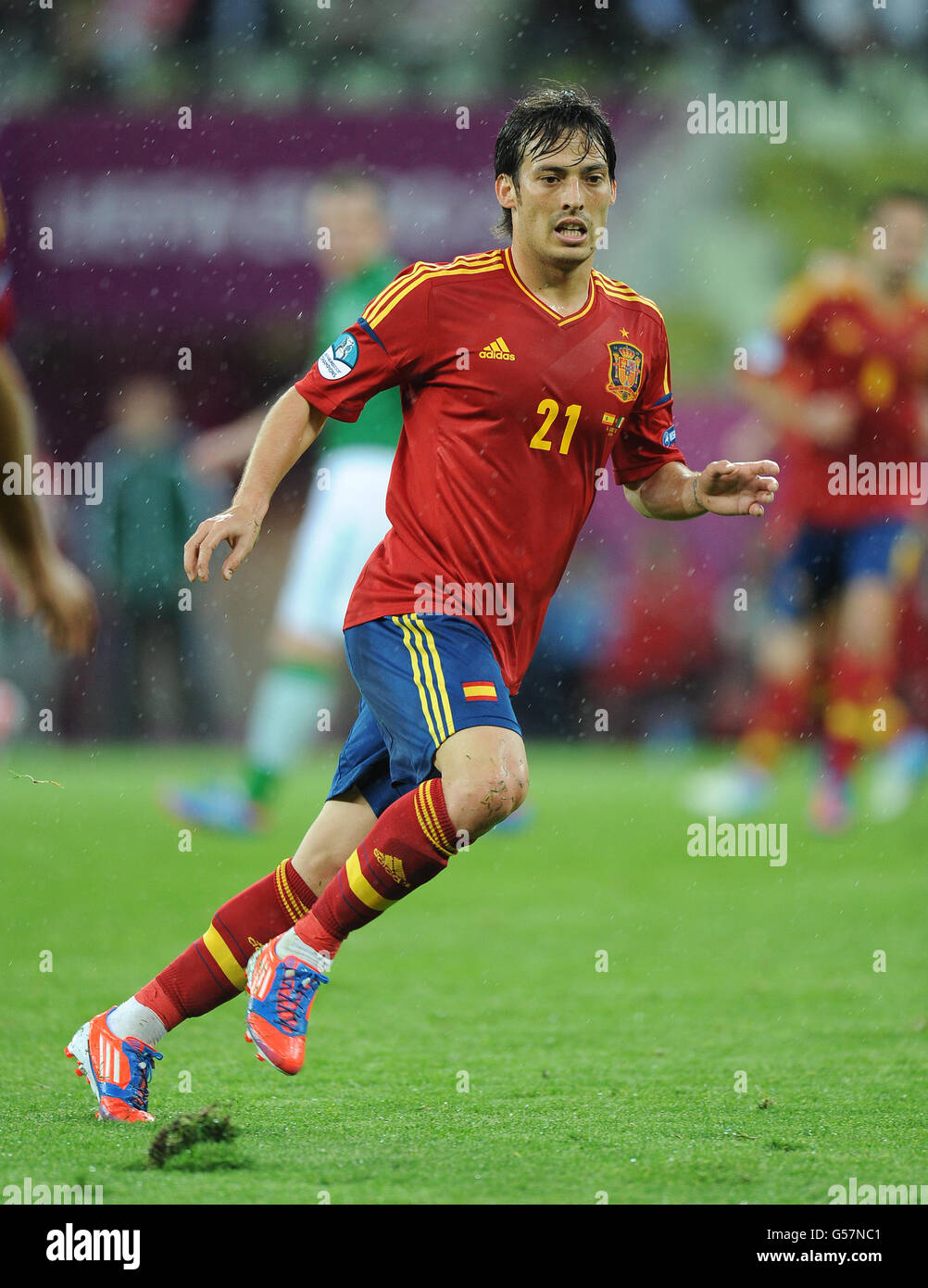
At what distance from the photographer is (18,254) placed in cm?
1434

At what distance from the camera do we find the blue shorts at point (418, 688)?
11.9 ft

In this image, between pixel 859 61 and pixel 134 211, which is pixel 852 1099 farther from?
pixel 859 61

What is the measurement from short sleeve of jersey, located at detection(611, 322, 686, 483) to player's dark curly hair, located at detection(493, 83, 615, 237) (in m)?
0.48

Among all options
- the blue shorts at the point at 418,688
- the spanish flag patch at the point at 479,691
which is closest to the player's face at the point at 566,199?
the blue shorts at the point at 418,688

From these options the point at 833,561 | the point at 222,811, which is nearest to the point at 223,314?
the point at 833,561

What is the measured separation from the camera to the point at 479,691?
3.65 m

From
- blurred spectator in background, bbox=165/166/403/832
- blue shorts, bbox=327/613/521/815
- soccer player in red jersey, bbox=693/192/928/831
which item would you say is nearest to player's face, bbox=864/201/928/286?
soccer player in red jersey, bbox=693/192/928/831

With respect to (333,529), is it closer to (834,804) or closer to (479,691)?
(834,804)

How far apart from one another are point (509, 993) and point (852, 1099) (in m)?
1.52

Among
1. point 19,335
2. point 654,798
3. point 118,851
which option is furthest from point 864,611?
point 19,335

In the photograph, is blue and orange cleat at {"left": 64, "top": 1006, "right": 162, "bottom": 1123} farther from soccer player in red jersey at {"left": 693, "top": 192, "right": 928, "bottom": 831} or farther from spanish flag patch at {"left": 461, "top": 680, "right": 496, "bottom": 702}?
soccer player in red jersey at {"left": 693, "top": 192, "right": 928, "bottom": 831}

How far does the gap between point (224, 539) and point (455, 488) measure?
603mm

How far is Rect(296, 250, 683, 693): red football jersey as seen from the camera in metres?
3.83

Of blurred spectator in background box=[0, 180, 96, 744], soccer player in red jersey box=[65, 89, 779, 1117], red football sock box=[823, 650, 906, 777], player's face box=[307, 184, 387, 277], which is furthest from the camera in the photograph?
red football sock box=[823, 650, 906, 777]
